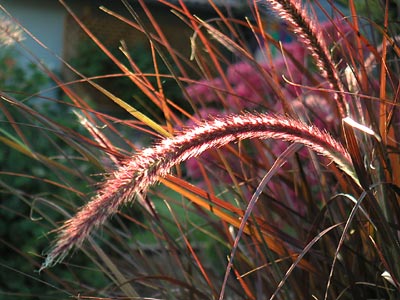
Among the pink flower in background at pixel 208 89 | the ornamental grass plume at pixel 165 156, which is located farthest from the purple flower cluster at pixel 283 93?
the ornamental grass plume at pixel 165 156

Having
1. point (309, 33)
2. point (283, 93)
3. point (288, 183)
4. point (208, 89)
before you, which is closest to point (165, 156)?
point (309, 33)

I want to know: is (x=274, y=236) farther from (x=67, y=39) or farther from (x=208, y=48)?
(x=67, y=39)

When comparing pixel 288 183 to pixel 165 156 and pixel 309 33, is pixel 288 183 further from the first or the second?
pixel 165 156

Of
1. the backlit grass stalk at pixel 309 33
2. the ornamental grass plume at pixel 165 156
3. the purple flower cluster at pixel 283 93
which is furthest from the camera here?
the purple flower cluster at pixel 283 93

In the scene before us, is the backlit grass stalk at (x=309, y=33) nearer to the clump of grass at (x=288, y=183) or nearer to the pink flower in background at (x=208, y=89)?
the clump of grass at (x=288, y=183)

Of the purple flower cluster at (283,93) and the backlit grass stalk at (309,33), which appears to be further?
the purple flower cluster at (283,93)

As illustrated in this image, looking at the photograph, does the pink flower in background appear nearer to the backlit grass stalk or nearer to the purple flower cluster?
the purple flower cluster

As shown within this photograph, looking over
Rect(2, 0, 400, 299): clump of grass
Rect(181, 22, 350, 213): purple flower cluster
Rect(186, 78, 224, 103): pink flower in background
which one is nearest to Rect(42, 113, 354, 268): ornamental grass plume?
Rect(2, 0, 400, 299): clump of grass
